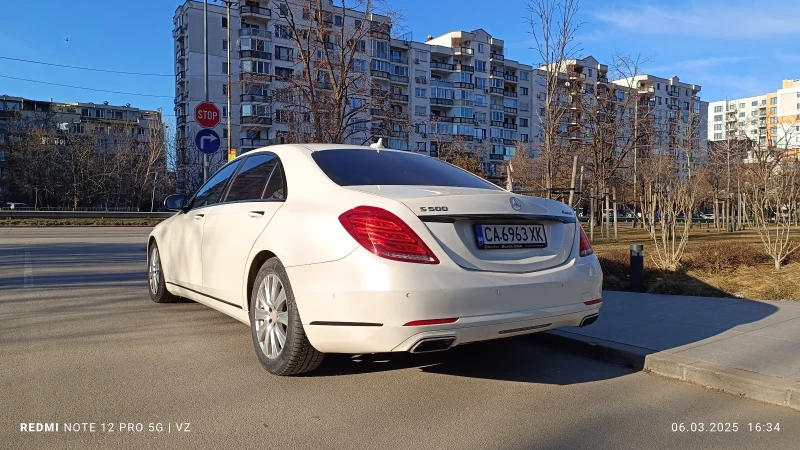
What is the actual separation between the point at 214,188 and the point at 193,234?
478mm

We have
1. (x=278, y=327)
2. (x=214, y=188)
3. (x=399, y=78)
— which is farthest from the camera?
(x=399, y=78)

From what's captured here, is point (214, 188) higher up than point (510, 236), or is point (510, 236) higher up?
point (214, 188)

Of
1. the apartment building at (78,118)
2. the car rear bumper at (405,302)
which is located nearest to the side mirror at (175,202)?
the car rear bumper at (405,302)

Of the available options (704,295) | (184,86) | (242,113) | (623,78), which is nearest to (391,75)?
(242,113)

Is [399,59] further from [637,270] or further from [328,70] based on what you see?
[637,270]

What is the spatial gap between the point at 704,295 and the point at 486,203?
492 centimetres

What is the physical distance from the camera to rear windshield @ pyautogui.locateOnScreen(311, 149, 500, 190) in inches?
164

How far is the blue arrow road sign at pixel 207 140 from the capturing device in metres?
13.3

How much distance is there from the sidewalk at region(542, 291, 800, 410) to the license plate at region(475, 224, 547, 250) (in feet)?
4.47

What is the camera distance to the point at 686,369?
4.12m


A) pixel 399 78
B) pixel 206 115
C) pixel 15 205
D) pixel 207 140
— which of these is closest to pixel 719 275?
pixel 207 140

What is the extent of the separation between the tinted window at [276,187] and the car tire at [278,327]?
1.66ft

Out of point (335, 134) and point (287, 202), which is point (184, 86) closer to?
point (335, 134)

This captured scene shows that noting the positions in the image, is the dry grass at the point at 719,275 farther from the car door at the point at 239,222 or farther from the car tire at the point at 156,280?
the car tire at the point at 156,280
